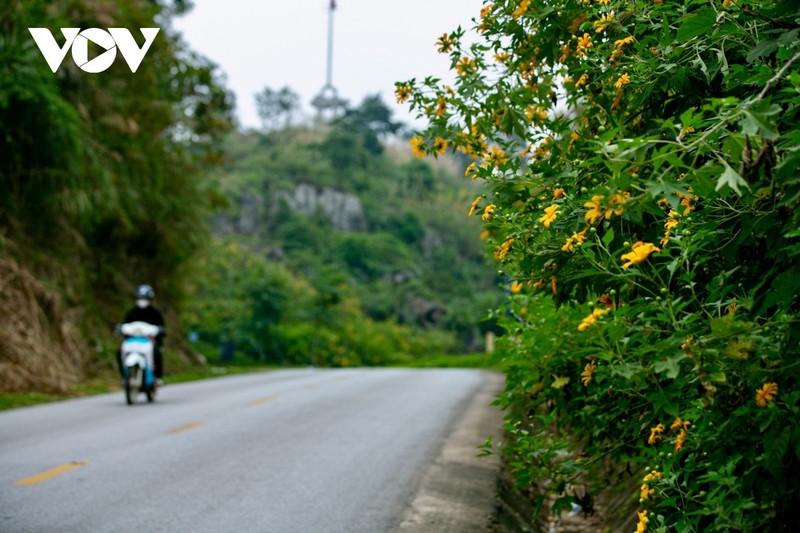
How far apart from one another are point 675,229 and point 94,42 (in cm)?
1759

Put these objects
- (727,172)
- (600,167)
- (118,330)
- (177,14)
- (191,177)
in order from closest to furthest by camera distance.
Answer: (727,172), (600,167), (118,330), (191,177), (177,14)

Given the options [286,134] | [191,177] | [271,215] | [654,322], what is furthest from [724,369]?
[286,134]

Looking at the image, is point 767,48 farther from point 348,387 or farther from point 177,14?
point 177,14

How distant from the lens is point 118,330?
1395 cm

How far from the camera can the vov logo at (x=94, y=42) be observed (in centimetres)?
1636

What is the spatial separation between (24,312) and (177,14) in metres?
23.3

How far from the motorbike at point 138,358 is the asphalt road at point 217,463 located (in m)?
0.29

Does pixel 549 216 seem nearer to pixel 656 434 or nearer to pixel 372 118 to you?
pixel 656 434

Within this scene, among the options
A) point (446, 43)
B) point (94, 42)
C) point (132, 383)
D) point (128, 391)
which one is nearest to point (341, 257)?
point (94, 42)

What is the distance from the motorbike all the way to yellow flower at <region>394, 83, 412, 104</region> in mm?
9267

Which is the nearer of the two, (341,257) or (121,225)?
(121,225)

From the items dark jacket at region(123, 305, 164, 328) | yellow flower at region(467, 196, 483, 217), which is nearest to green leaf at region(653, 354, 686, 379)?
yellow flower at region(467, 196, 483, 217)

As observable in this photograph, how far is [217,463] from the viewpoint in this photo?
8.05 meters

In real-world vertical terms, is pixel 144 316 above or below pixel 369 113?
below
